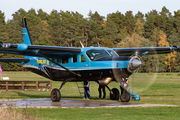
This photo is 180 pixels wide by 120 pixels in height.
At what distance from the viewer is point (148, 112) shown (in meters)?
13.7

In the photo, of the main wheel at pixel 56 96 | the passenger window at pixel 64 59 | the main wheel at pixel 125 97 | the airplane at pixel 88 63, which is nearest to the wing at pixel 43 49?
the airplane at pixel 88 63

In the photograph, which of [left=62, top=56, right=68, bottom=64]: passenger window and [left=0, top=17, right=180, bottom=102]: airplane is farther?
[left=62, top=56, right=68, bottom=64]: passenger window

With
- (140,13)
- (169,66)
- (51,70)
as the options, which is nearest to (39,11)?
(140,13)

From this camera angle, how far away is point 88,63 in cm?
1844

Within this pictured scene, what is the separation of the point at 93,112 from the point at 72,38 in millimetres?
103296

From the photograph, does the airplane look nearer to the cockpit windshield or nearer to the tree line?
the cockpit windshield

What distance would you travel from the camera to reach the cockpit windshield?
18.3m

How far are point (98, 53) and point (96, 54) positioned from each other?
137 mm

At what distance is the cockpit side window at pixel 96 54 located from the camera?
18.3m

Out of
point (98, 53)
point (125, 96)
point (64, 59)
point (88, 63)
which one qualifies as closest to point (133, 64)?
point (125, 96)

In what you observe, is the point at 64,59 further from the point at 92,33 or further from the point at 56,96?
the point at 92,33

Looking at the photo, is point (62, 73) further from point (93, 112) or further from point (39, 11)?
point (39, 11)

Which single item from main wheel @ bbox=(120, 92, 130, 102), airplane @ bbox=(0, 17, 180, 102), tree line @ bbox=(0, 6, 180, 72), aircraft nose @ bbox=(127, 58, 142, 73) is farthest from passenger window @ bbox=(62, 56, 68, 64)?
tree line @ bbox=(0, 6, 180, 72)

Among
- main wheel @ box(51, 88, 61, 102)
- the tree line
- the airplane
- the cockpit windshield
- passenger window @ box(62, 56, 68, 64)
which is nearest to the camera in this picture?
the airplane
